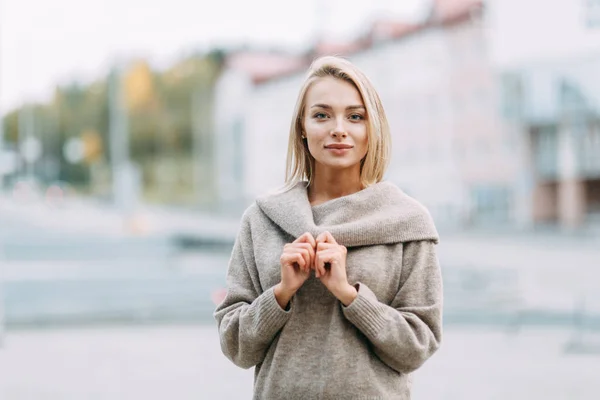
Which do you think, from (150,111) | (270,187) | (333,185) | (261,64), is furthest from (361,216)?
(150,111)

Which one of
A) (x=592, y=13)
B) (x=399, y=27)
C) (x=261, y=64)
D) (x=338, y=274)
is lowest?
(x=338, y=274)

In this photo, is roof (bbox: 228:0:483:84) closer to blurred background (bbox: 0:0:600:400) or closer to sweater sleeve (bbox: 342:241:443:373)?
blurred background (bbox: 0:0:600:400)

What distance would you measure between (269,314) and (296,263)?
148 mm

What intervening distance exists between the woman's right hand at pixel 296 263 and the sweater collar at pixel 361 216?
0.30 feet

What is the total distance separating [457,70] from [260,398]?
145 ft

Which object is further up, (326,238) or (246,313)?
(326,238)

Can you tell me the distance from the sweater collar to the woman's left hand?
8 centimetres

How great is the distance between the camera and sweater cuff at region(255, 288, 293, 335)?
7.33 feet

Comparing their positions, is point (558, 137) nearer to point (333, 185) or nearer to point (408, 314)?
point (333, 185)

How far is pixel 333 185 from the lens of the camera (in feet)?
8.02

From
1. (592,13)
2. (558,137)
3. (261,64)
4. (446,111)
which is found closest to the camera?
A: (592,13)

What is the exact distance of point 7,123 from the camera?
10969 centimetres

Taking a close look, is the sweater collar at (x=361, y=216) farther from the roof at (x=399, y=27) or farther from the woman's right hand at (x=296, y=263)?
the roof at (x=399, y=27)

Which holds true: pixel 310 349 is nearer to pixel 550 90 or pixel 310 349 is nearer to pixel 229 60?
pixel 550 90
